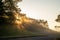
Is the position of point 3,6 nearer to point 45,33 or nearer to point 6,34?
point 6,34

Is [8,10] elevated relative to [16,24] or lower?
elevated

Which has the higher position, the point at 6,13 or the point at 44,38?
the point at 6,13

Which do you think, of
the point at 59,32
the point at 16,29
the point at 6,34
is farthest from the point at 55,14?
the point at 6,34

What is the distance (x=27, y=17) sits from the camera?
188 inches

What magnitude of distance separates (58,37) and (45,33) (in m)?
0.45

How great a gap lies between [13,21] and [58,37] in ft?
4.75

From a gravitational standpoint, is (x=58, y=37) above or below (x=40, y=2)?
below

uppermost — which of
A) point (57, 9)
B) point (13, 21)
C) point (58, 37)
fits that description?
point (57, 9)

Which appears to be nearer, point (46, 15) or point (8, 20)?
point (8, 20)

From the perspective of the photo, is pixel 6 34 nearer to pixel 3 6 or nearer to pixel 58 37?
pixel 3 6

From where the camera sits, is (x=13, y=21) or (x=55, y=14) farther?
(x=55, y=14)

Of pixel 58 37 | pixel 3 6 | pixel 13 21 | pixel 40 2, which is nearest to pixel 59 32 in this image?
pixel 58 37

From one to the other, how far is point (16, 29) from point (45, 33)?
34.0 inches

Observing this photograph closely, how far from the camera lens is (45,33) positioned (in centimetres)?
477
